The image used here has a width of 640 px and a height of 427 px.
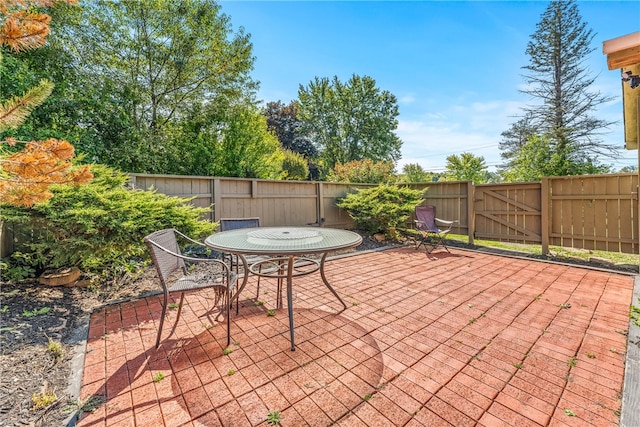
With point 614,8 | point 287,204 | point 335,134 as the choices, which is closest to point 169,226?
point 287,204

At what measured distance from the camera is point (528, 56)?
47.6 feet

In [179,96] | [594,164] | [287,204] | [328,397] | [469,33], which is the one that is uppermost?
[469,33]

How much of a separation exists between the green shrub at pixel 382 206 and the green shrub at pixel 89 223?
155 inches

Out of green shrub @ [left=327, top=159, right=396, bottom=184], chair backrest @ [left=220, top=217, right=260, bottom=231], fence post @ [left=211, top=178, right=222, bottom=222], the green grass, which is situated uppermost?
green shrub @ [left=327, top=159, right=396, bottom=184]

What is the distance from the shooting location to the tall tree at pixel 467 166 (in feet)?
43.4

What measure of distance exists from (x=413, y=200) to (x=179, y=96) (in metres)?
7.41

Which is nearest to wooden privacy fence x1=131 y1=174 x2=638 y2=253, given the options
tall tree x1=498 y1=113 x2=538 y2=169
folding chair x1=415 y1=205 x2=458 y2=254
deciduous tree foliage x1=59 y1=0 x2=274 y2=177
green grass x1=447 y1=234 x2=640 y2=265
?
green grass x1=447 y1=234 x2=640 y2=265

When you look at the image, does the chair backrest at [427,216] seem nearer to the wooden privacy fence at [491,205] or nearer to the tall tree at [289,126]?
the wooden privacy fence at [491,205]

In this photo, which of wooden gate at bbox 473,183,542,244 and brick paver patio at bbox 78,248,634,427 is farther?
wooden gate at bbox 473,183,542,244

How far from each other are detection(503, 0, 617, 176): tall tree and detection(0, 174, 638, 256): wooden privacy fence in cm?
1126

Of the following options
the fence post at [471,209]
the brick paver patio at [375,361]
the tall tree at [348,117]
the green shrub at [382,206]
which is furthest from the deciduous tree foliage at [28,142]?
the tall tree at [348,117]

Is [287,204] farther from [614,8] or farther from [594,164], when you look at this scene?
[594,164]

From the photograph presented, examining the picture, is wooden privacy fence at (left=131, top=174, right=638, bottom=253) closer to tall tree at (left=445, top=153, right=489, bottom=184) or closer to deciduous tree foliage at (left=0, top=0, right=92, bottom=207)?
deciduous tree foliage at (left=0, top=0, right=92, bottom=207)

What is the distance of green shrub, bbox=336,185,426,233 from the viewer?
6.04 metres
